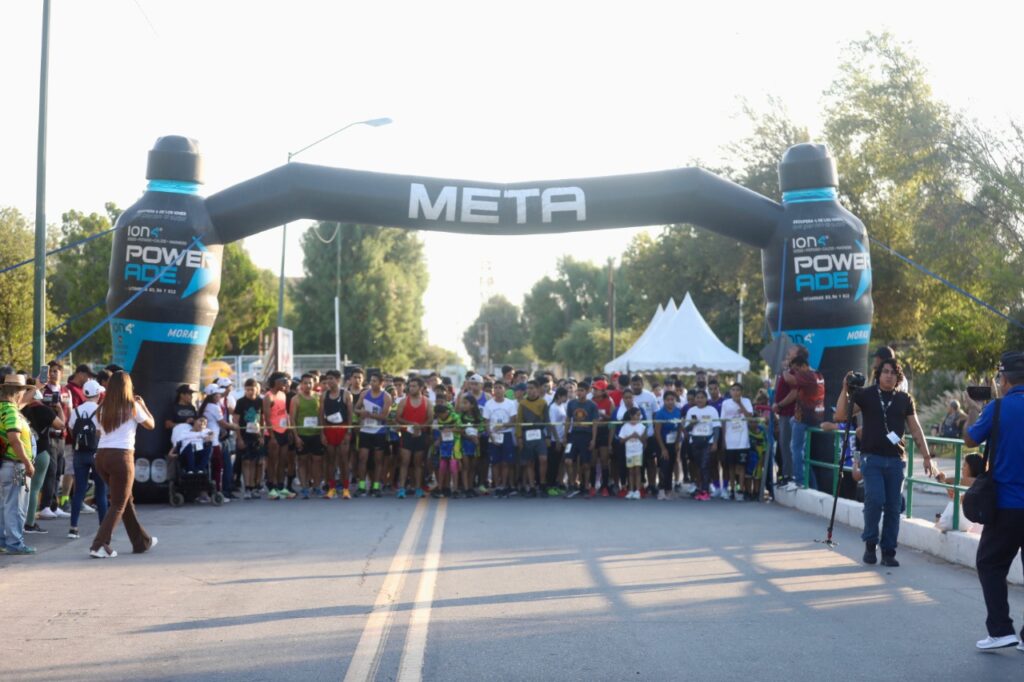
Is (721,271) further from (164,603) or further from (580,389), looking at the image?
(164,603)

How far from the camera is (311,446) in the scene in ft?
59.4

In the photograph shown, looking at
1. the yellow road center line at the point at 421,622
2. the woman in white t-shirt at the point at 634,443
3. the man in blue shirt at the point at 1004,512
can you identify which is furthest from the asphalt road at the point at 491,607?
the woman in white t-shirt at the point at 634,443

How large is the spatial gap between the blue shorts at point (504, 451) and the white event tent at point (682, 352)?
46.4 ft

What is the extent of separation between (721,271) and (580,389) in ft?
68.5

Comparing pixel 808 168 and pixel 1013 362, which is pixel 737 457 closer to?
pixel 808 168

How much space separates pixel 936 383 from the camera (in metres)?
31.2

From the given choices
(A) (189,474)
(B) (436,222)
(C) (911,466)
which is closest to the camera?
(C) (911,466)

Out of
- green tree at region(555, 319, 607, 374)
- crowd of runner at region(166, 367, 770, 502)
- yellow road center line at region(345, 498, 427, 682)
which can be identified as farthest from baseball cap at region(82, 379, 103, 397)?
green tree at region(555, 319, 607, 374)

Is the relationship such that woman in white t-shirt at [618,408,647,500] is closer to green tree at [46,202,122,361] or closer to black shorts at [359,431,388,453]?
black shorts at [359,431,388,453]

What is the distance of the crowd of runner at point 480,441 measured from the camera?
17.6 m

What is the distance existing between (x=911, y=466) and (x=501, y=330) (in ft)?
361

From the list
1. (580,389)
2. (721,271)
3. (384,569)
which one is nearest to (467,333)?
(721,271)

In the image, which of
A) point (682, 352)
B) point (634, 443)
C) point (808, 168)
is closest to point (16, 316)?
point (682, 352)

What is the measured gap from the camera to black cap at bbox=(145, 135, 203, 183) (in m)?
16.1
